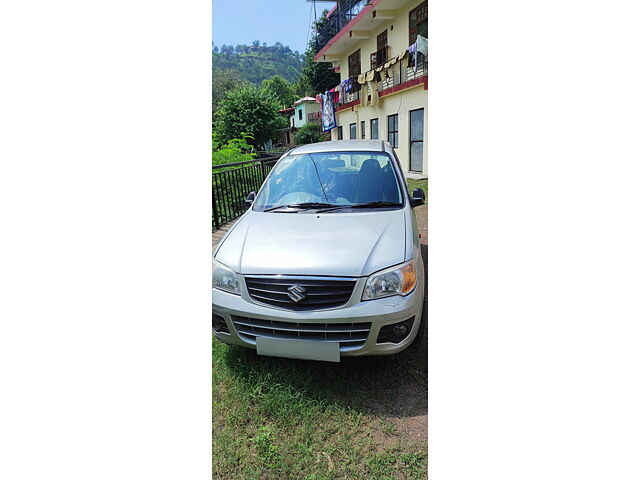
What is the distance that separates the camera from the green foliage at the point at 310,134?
356 cm

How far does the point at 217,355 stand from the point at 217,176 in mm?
1844

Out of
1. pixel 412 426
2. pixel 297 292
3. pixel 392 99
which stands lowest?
pixel 412 426

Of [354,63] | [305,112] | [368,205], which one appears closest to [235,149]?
[305,112]

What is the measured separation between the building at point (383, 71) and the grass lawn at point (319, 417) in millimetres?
3355

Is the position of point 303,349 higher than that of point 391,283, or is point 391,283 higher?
point 391,283

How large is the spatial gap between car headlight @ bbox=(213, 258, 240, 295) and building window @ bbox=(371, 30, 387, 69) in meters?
5.23

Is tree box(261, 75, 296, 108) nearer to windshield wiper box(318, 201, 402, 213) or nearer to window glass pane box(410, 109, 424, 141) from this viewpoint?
windshield wiper box(318, 201, 402, 213)

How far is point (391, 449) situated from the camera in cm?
147

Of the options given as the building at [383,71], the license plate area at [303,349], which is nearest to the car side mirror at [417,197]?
the license plate area at [303,349]

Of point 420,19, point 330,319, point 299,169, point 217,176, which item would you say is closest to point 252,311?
point 330,319

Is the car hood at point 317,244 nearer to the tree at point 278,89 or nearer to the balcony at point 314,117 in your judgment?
the tree at point 278,89

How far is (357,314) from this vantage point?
1.65 meters

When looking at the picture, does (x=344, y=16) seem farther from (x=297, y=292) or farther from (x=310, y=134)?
(x=297, y=292)

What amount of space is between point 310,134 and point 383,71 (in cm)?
313
